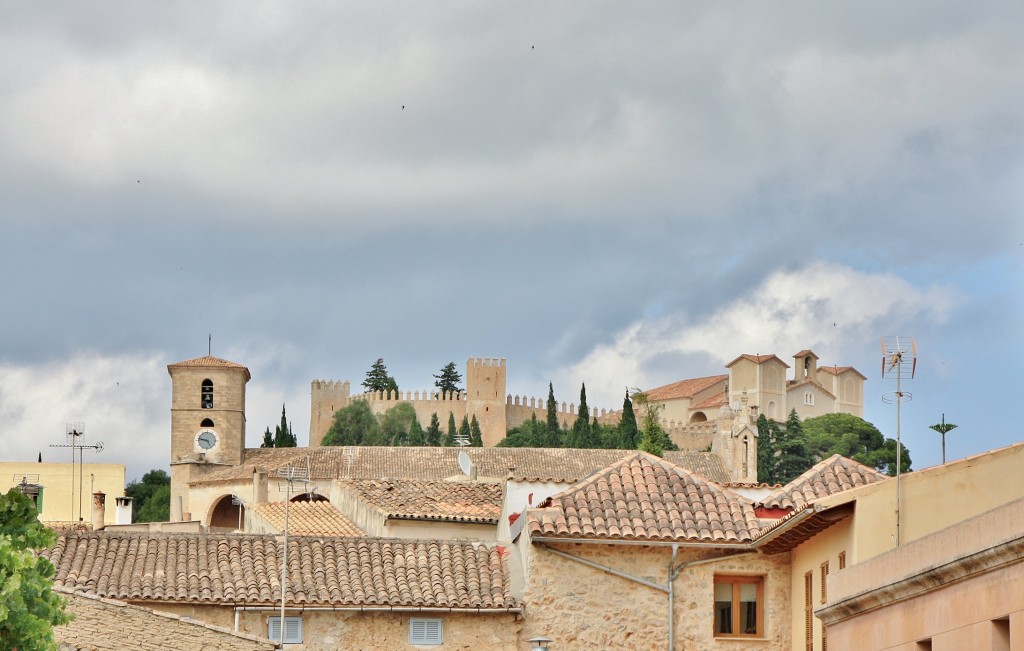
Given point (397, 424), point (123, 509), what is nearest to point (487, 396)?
point (397, 424)

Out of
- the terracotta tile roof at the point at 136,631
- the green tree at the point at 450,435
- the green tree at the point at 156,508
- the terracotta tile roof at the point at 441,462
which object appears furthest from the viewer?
the green tree at the point at 450,435

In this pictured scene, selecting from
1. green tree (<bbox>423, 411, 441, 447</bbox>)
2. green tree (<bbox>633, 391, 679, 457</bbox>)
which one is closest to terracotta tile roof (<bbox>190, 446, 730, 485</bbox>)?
green tree (<bbox>633, 391, 679, 457</bbox>)

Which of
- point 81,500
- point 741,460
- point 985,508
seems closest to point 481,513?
point 985,508

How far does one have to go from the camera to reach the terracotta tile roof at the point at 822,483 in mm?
23844

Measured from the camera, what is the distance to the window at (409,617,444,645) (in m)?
23.7

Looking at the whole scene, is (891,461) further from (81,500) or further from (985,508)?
(985,508)

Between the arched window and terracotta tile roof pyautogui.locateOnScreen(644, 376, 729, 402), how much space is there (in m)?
54.6

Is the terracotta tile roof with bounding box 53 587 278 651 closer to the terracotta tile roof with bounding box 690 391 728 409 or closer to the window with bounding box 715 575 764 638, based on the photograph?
the window with bounding box 715 575 764 638

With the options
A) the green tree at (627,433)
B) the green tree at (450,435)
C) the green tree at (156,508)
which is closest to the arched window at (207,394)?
the green tree at (156,508)

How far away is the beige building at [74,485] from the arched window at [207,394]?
531 inches

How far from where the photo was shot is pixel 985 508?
1667cm

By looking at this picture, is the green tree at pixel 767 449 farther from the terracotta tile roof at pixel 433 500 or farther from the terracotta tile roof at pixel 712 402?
the terracotta tile roof at pixel 433 500

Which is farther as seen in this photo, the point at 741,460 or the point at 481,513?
the point at 741,460

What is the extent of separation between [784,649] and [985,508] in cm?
716
